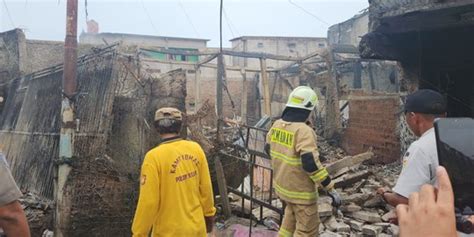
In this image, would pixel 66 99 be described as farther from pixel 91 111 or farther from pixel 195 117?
pixel 195 117

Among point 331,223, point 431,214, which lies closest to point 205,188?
point 431,214

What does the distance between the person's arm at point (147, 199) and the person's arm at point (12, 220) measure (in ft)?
2.62

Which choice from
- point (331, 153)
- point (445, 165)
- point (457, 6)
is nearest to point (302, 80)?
point (331, 153)

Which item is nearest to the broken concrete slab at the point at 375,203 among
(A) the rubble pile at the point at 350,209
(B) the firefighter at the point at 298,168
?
(A) the rubble pile at the point at 350,209

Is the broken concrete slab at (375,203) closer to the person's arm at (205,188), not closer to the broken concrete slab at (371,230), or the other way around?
the broken concrete slab at (371,230)

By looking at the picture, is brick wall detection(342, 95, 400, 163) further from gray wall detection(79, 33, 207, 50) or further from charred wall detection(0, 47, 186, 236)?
gray wall detection(79, 33, 207, 50)

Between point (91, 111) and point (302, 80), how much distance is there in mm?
9686

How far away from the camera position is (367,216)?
17.2ft

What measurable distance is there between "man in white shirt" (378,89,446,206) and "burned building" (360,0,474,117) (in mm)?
1649

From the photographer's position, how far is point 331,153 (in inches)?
426

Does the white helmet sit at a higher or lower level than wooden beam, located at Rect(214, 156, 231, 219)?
higher

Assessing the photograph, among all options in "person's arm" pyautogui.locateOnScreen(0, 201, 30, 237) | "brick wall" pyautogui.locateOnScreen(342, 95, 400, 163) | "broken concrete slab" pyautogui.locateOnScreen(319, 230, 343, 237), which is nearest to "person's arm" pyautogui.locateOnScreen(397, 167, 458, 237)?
"person's arm" pyautogui.locateOnScreen(0, 201, 30, 237)

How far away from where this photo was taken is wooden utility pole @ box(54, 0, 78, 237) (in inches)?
209

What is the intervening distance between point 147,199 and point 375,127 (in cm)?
799
